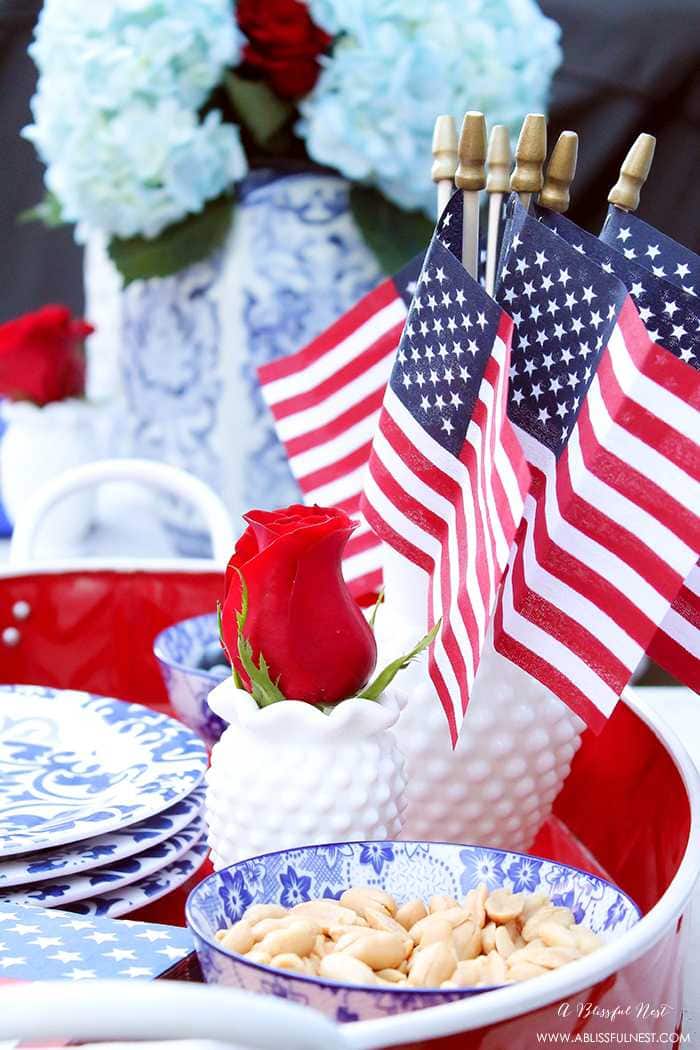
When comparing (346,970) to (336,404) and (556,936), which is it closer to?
(556,936)

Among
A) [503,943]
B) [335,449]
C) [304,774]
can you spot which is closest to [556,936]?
[503,943]

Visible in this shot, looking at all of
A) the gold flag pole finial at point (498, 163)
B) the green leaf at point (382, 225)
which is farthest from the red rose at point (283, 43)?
the gold flag pole finial at point (498, 163)

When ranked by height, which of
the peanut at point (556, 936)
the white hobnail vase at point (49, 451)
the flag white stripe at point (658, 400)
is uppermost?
the flag white stripe at point (658, 400)

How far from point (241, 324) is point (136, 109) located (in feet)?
0.65

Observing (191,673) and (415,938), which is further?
(191,673)

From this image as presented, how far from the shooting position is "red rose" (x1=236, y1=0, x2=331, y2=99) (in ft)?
3.21

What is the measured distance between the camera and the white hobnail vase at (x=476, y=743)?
1.70 ft

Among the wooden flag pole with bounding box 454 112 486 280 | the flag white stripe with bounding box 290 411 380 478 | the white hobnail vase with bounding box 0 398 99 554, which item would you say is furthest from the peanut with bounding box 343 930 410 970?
the white hobnail vase with bounding box 0 398 99 554

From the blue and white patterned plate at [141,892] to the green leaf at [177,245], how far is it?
0.68m

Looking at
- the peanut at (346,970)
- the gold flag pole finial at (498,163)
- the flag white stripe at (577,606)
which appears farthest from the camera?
the gold flag pole finial at (498,163)

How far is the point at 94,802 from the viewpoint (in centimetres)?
56

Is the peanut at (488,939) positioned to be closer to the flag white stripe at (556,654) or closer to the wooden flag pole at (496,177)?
the flag white stripe at (556,654)

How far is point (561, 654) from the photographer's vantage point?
485 millimetres

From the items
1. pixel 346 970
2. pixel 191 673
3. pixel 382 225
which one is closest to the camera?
pixel 346 970
